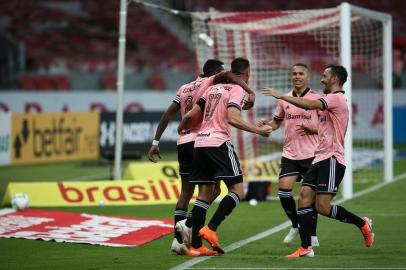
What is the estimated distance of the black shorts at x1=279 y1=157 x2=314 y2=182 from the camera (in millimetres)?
11859

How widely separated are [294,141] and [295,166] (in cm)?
31

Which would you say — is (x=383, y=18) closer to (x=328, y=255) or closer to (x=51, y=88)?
(x=328, y=255)

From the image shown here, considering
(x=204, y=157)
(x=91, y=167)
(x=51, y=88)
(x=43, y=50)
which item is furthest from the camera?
(x=43, y=50)

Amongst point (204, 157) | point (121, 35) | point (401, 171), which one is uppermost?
point (121, 35)

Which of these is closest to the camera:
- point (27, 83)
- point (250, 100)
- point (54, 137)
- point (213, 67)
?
point (250, 100)

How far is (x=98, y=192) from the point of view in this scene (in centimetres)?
1597

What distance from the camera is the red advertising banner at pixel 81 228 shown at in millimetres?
11703

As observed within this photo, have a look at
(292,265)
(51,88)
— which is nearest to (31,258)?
(292,265)

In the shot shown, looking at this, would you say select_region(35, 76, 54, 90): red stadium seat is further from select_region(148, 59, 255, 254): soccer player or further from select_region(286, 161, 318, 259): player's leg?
select_region(286, 161, 318, 259): player's leg

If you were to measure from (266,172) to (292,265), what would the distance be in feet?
34.1

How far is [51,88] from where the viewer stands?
32156 mm

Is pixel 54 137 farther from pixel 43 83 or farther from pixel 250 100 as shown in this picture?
pixel 250 100

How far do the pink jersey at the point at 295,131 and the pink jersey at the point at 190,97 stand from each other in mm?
1457

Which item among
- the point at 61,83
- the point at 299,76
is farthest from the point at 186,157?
the point at 61,83
